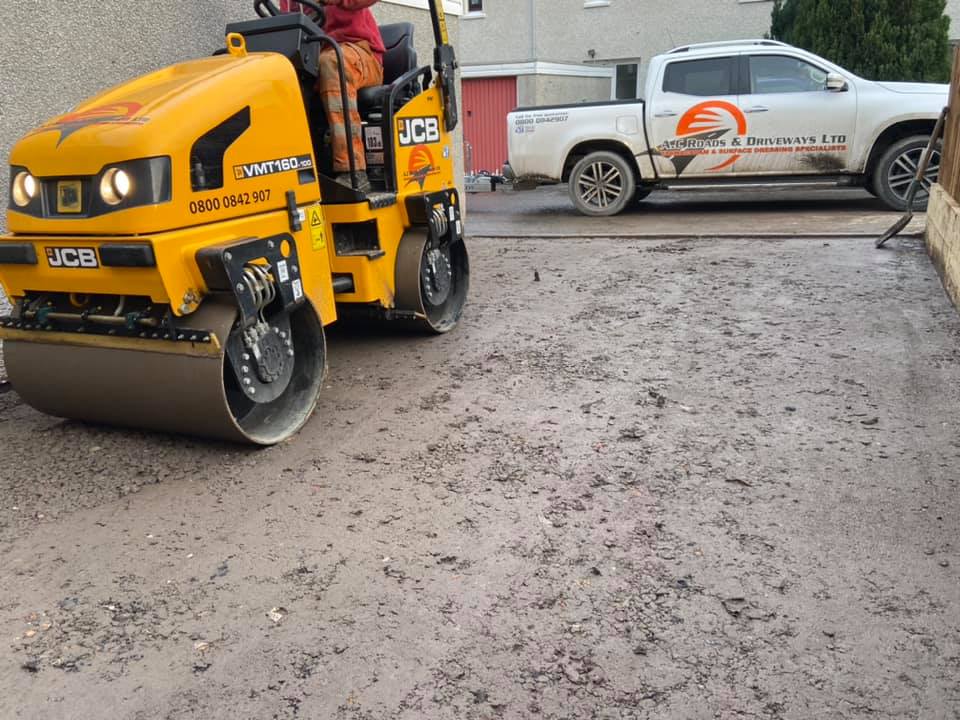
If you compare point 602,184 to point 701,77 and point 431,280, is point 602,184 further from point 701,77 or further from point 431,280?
point 431,280

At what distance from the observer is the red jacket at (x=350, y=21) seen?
17.3 ft

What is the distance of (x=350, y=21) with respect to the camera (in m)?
5.36

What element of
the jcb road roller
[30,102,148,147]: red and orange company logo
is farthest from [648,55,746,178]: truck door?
[30,102,148,147]: red and orange company logo

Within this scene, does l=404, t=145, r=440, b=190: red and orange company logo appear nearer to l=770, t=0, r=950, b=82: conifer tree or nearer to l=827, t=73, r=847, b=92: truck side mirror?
l=827, t=73, r=847, b=92: truck side mirror

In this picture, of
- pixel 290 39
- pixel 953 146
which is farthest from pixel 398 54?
pixel 953 146

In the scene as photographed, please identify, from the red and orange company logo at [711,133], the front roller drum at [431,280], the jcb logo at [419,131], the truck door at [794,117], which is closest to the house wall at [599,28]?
the red and orange company logo at [711,133]

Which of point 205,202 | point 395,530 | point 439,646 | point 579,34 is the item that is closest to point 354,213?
point 205,202

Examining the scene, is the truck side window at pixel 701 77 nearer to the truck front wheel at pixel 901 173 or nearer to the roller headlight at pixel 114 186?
the truck front wheel at pixel 901 173

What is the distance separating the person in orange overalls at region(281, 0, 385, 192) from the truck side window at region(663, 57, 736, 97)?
21.6 ft

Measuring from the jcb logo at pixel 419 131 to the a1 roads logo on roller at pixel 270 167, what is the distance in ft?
3.52

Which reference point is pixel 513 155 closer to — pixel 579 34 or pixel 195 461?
pixel 195 461

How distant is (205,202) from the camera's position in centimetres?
390

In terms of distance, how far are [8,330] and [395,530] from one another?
2277mm

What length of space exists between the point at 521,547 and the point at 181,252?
1.98m
